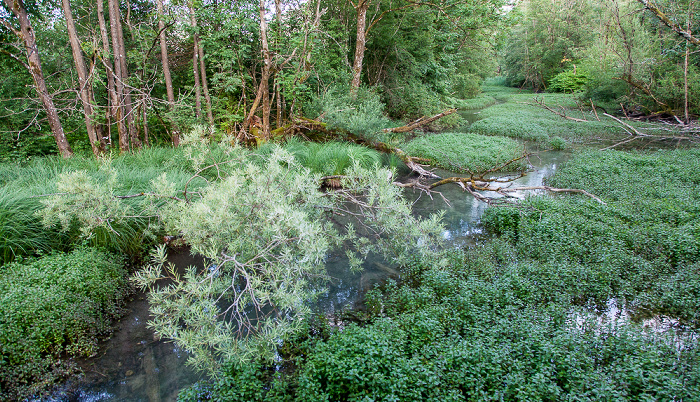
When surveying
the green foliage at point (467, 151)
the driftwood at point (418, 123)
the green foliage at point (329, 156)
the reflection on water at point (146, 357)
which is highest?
the driftwood at point (418, 123)

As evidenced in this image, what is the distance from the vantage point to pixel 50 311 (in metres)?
4.29

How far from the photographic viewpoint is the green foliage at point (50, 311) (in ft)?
12.5

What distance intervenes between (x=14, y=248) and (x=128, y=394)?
308 cm

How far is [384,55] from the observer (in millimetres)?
18812

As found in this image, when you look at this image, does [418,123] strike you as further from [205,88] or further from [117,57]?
[117,57]

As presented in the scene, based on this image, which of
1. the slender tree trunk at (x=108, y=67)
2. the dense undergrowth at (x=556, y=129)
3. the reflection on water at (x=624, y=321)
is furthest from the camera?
the dense undergrowth at (x=556, y=129)

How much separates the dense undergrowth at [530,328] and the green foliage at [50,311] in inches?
71.0

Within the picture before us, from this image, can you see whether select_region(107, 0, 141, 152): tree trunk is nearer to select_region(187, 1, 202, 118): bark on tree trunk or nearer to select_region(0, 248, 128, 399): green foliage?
select_region(187, 1, 202, 118): bark on tree trunk

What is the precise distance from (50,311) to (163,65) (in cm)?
839

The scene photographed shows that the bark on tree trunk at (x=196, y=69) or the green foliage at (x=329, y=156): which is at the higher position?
the bark on tree trunk at (x=196, y=69)

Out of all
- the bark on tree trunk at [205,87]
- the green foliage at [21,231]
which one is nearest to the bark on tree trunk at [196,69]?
the bark on tree trunk at [205,87]

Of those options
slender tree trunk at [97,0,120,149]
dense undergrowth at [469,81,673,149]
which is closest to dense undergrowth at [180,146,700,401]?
slender tree trunk at [97,0,120,149]

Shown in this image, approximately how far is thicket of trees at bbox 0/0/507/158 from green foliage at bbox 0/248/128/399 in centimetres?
463

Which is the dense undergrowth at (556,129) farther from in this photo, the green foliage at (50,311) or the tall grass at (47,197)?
the green foliage at (50,311)
